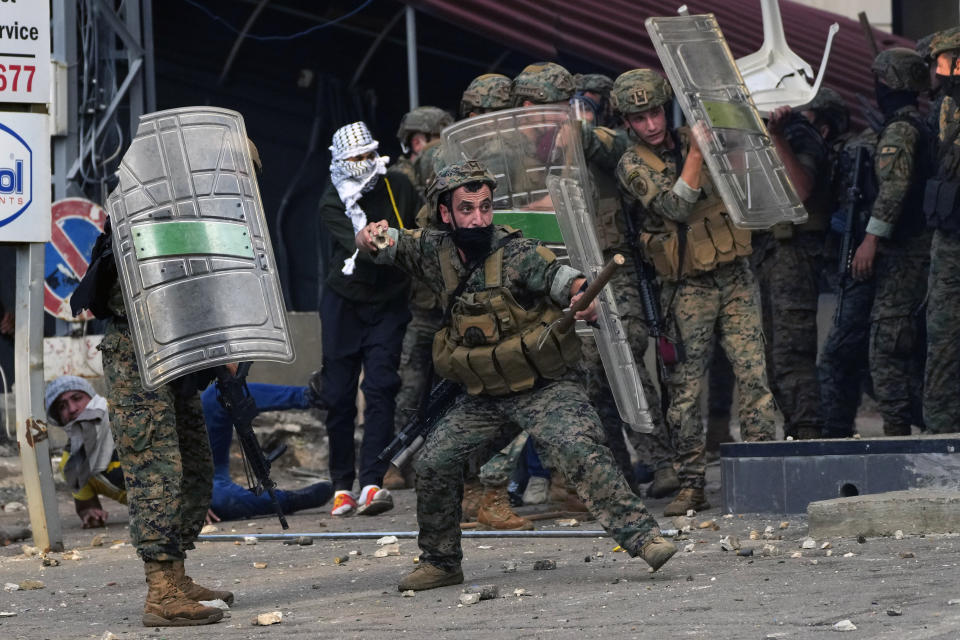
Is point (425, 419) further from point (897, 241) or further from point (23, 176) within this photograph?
point (897, 241)

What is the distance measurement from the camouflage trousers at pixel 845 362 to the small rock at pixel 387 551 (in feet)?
9.95

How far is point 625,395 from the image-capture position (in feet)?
23.1

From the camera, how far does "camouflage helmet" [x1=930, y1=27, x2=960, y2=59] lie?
809 centimetres

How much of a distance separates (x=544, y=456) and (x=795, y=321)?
374cm

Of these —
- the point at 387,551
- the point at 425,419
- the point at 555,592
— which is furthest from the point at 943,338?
the point at 555,592

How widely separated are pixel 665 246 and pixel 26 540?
3.55 meters

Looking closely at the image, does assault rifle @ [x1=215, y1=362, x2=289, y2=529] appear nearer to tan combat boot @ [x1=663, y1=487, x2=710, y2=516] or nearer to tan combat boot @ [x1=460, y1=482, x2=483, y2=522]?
tan combat boot @ [x1=460, y1=482, x2=483, y2=522]

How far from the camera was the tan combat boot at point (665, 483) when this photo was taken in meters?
8.51

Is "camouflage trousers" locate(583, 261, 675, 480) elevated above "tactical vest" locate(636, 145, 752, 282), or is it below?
below

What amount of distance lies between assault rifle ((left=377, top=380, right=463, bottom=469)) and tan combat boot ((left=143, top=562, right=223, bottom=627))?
1370 millimetres

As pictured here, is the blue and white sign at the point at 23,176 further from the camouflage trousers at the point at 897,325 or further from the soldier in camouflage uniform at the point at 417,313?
the camouflage trousers at the point at 897,325

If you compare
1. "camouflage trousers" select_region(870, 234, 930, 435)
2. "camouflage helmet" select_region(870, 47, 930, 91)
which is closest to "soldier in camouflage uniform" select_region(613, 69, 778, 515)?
"camouflage trousers" select_region(870, 234, 930, 435)

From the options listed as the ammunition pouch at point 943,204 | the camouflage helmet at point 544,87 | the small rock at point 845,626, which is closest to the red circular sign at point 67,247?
the camouflage helmet at point 544,87

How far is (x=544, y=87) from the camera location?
7.91m
